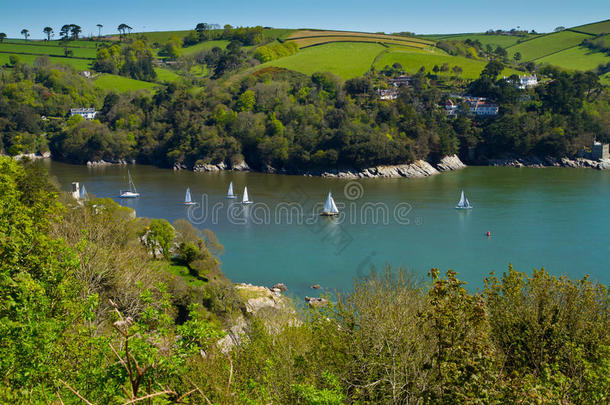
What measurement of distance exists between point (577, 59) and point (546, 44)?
65.9 feet

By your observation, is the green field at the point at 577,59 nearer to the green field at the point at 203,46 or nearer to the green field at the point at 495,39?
the green field at the point at 495,39

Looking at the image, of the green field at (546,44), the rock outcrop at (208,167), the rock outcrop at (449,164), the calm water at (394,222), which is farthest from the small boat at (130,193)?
the green field at (546,44)

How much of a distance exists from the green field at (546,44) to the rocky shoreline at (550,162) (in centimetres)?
6560

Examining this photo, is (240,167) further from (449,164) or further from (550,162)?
(550,162)

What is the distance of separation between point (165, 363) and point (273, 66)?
336 feet

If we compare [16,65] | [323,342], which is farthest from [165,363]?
[16,65]

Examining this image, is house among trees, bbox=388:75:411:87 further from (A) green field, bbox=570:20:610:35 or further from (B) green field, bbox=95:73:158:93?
(A) green field, bbox=570:20:610:35

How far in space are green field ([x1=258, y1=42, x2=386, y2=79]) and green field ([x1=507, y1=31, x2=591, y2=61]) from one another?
150ft

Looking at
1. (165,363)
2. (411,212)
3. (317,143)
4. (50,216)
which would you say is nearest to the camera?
(165,363)

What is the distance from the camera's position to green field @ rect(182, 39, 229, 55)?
142 m

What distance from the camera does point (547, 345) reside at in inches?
434

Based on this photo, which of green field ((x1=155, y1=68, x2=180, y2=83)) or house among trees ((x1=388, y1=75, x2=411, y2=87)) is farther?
green field ((x1=155, y1=68, x2=180, y2=83))

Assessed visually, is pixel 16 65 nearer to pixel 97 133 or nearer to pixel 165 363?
pixel 97 133

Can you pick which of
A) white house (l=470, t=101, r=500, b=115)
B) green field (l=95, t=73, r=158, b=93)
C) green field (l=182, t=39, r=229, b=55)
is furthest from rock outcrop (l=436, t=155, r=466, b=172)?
green field (l=182, t=39, r=229, b=55)
